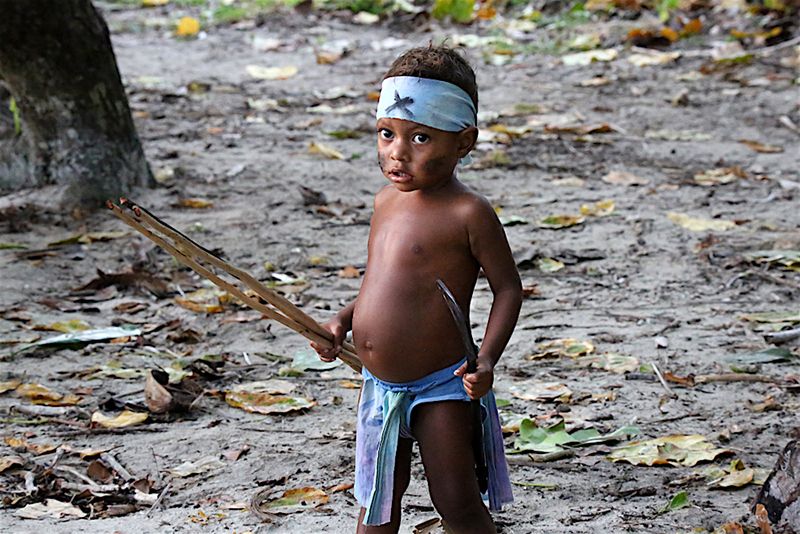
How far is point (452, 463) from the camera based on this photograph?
176 centimetres

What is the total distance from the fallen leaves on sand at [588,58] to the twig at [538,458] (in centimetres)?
606

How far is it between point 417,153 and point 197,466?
1192mm

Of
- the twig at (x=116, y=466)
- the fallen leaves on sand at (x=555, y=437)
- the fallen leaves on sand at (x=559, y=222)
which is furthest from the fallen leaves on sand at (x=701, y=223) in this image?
the twig at (x=116, y=466)

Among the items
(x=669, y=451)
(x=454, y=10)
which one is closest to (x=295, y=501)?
(x=669, y=451)

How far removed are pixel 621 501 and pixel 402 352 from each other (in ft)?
2.65

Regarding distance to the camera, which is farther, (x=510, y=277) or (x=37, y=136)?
(x=37, y=136)

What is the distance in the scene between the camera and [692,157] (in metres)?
5.62

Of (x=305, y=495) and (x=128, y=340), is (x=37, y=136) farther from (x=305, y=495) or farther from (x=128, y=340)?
(x=305, y=495)

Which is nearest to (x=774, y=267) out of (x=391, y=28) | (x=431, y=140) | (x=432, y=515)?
(x=432, y=515)

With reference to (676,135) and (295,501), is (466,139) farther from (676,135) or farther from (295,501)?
(676,135)

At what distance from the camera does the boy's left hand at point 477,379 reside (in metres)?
1.62

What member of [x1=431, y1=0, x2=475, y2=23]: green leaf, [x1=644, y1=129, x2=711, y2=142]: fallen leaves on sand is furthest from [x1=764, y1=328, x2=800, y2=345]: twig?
[x1=431, y1=0, x2=475, y2=23]: green leaf

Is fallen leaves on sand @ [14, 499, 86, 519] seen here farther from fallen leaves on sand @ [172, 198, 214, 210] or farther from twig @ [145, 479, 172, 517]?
fallen leaves on sand @ [172, 198, 214, 210]

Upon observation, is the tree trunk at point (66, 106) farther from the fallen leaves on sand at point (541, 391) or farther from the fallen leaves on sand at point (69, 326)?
the fallen leaves on sand at point (541, 391)
